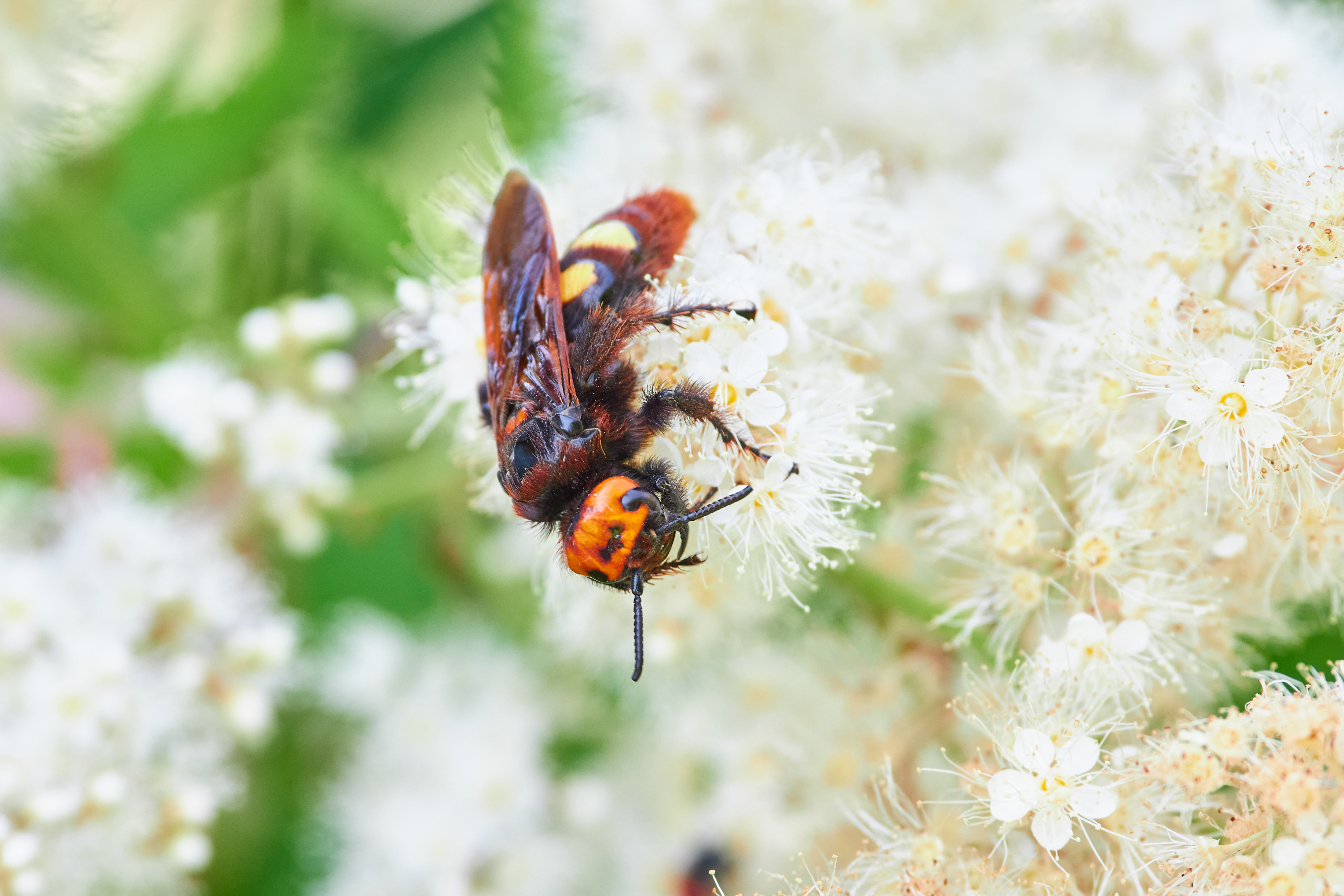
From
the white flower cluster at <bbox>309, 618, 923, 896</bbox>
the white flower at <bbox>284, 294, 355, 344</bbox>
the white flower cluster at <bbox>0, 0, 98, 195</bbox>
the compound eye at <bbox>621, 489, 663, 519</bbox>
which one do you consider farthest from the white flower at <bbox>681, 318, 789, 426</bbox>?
the white flower cluster at <bbox>0, 0, 98, 195</bbox>

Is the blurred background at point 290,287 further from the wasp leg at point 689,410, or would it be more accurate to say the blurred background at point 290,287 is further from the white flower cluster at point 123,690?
the wasp leg at point 689,410

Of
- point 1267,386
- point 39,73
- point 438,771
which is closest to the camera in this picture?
point 1267,386

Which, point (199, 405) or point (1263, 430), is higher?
point (1263, 430)

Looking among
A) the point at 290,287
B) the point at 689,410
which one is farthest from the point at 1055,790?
the point at 290,287

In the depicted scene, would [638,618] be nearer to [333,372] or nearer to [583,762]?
[333,372]

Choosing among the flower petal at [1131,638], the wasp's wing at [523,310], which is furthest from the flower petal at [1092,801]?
the wasp's wing at [523,310]

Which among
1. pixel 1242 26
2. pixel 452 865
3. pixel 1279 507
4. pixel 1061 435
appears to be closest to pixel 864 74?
pixel 1242 26

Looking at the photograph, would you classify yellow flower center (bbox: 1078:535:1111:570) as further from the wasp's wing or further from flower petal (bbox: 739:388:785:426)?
the wasp's wing
